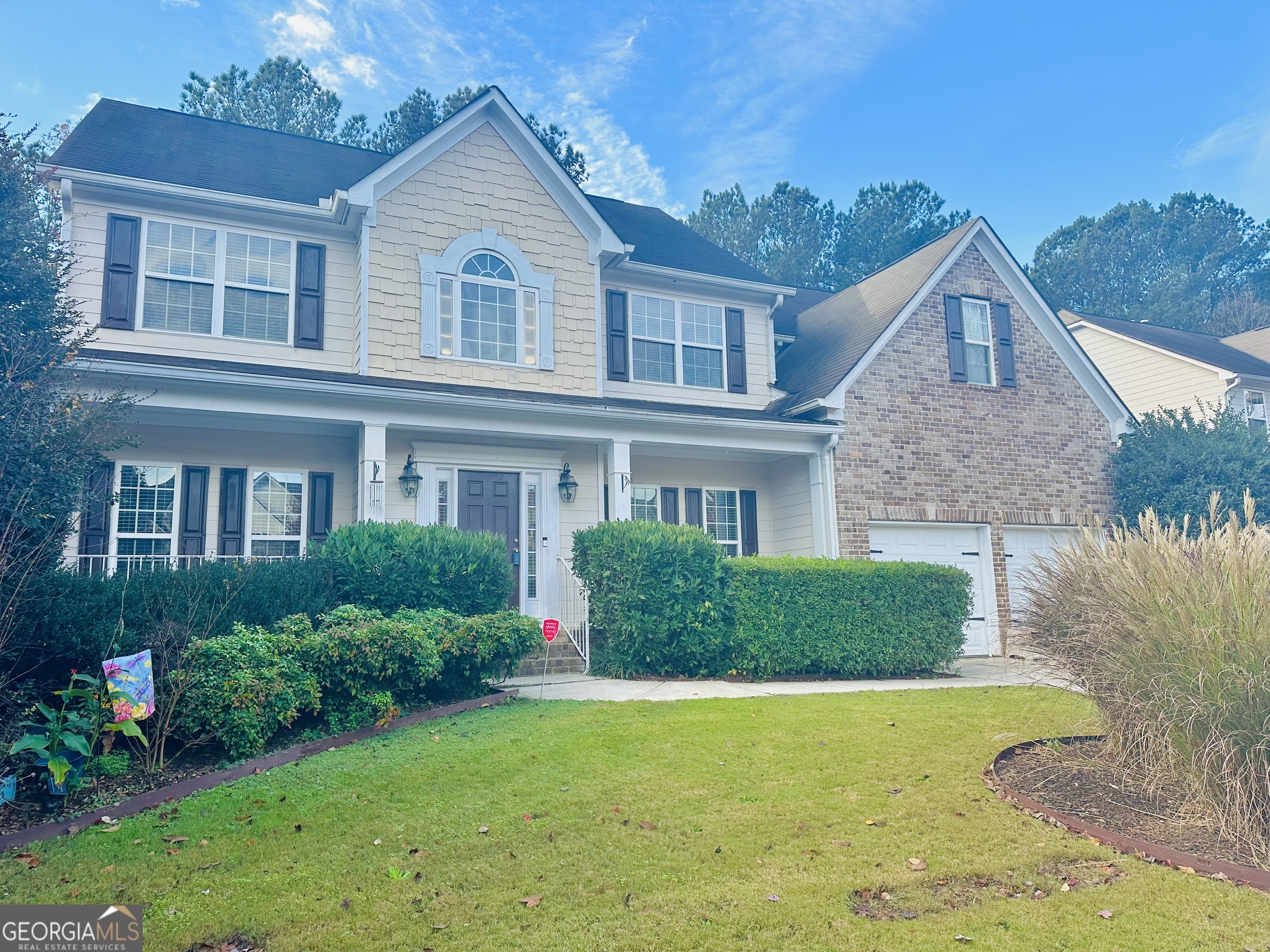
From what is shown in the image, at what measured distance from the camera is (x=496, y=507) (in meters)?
12.0

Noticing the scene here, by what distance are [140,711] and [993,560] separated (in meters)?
12.9

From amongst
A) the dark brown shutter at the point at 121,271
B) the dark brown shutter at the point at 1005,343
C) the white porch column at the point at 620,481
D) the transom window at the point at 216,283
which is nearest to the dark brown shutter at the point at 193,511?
the transom window at the point at 216,283

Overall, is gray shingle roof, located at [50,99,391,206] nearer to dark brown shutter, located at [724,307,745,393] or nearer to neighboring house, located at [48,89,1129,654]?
neighboring house, located at [48,89,1129,654]

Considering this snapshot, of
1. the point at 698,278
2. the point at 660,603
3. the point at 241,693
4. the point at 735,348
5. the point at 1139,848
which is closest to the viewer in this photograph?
the point at 1139,848

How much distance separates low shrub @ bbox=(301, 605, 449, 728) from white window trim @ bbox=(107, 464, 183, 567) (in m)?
4.26

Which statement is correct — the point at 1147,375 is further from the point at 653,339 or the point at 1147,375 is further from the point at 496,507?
the point at 496,507

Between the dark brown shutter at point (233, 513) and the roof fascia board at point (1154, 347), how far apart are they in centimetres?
1758

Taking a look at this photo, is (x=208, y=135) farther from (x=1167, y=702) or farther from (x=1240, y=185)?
(x=1240, y=185)

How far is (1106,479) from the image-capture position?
15.7 m

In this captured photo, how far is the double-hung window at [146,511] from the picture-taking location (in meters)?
10.5

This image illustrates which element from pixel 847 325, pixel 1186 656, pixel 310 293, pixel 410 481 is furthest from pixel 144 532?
pixel 847 325

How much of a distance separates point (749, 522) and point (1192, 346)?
1696cm

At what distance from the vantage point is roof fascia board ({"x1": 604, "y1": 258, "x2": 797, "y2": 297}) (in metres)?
13.8

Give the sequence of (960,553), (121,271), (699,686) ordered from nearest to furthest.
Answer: (699,686) → (121,271) → (960,553)
